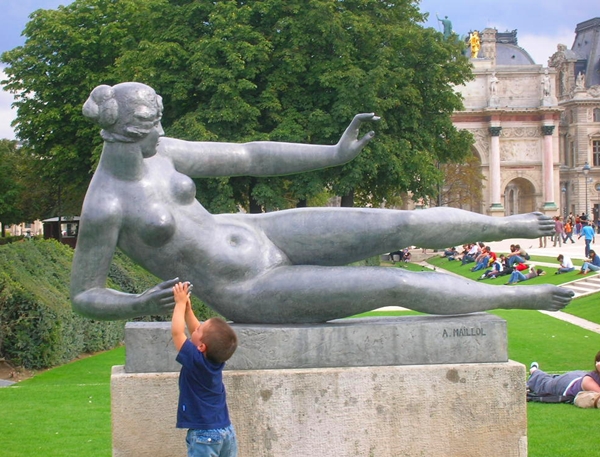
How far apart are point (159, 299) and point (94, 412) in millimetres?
6000

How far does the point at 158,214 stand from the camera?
4.38m

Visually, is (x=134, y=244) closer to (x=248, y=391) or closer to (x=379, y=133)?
(x=248, y=391)

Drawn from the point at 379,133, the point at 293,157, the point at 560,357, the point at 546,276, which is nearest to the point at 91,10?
the point at 379,133

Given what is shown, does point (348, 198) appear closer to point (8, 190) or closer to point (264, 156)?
point (264, 156)

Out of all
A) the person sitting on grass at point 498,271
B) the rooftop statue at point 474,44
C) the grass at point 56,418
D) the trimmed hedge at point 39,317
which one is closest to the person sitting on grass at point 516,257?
the person sitting on grass at point 498,271

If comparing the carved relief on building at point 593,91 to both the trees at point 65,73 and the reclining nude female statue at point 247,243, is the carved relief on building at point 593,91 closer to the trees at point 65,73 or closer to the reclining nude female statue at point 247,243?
the trees at point 65,73

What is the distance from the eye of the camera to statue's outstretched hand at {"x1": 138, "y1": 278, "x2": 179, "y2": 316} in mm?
3965

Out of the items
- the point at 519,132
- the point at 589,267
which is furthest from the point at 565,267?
the point at 519,132

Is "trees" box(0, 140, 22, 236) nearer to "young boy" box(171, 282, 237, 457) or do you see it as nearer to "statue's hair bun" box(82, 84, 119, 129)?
"statue's hair bun" box(82, 84, 119, 129)

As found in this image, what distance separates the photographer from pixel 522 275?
2539 centimetres

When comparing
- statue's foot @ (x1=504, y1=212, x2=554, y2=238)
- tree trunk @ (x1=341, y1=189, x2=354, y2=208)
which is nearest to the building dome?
tree trunk @ (x1=341, y1=189, x2=354, y2=208)

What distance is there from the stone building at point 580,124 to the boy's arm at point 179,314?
87.1 meters

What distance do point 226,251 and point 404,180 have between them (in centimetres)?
2394

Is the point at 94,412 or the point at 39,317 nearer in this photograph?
the point at 94,412
